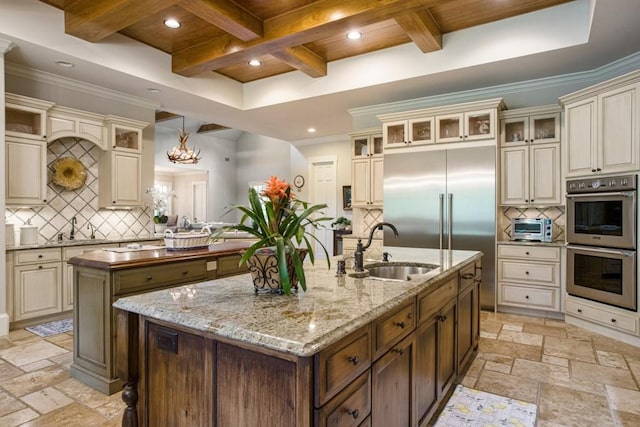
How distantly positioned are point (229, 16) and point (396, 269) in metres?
2.70

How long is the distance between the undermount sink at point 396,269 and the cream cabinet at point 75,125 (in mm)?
3986

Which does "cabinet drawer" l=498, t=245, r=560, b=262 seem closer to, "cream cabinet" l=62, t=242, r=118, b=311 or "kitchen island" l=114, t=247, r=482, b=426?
"kitchen island" l=114, t=247, r=482, b=426

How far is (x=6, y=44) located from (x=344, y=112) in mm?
4184

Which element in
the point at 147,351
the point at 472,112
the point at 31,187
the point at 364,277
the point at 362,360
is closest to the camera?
the point at 362,360

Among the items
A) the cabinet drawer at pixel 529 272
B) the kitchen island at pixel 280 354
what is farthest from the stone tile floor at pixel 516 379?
the kitchen island at pixel 280 354

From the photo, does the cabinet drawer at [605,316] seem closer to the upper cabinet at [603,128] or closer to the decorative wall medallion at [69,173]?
the upper cabinet at [603,128]

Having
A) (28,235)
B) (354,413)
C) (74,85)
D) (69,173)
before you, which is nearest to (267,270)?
(354,413)

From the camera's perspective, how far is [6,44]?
3.45 metres

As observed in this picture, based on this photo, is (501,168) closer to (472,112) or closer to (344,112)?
(472,112)

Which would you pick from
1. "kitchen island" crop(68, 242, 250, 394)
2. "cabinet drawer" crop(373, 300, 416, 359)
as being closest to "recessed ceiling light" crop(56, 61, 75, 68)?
"kitchen island" crop(68, 242, 250, 394)

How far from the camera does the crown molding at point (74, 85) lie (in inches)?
162

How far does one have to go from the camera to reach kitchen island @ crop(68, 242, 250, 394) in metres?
2.48

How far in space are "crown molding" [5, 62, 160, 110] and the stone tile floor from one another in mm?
2791

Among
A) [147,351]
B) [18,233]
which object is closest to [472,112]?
[147,351]
